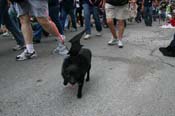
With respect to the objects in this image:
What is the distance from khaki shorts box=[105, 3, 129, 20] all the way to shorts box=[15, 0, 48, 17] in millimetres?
1725

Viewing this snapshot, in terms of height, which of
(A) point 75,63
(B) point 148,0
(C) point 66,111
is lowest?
(B) point 148,0

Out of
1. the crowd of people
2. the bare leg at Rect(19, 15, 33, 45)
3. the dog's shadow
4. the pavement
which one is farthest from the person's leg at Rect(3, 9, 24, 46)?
the dog's shadow

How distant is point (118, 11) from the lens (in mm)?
6703

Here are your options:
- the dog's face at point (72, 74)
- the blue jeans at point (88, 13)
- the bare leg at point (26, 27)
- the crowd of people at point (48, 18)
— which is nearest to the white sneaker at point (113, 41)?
the crowd of people at point (48, 18)

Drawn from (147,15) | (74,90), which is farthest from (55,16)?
(147,15)

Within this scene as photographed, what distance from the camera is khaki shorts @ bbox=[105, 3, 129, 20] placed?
6684 mm

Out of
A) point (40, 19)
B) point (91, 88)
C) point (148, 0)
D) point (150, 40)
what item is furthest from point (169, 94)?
point (148, 0)

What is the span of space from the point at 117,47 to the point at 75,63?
3.15 m

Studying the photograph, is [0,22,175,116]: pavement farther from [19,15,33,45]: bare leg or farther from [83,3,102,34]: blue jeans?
[83,3,102,34]: blue jeans

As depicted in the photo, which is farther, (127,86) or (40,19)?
(40,19)

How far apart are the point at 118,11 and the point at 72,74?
3.32 m

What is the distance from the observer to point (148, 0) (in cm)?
1405

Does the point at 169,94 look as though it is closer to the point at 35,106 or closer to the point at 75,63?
the point at 75,63

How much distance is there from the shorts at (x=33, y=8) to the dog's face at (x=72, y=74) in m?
1.96
